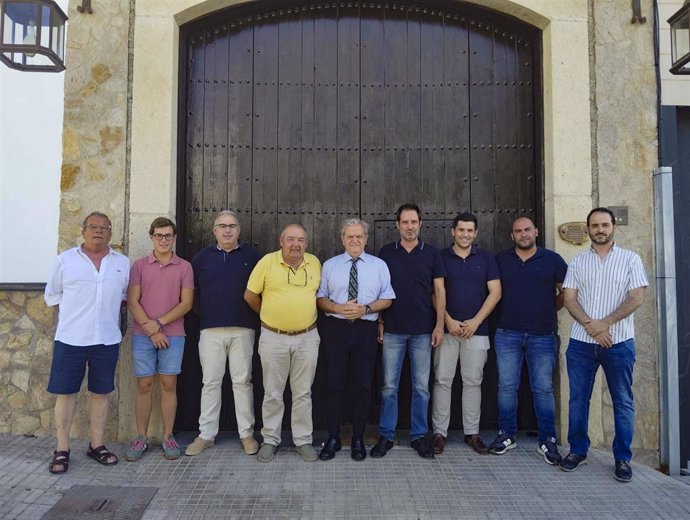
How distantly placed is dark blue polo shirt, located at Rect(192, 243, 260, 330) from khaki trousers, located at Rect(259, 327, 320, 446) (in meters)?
0.22

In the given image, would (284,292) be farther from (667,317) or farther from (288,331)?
(667,317)

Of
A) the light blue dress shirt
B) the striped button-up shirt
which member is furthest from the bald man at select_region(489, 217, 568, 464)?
the light blue dress shirt

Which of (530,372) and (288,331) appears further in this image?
(530,372)

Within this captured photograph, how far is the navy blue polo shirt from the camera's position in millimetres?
3859

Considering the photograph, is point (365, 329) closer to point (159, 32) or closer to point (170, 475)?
point (170, 475)

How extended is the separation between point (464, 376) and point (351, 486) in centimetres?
117

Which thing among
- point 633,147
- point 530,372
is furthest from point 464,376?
point 633,147

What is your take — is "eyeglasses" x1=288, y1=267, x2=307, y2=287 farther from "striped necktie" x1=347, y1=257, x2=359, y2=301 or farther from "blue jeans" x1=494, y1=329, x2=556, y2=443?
"blue jeans" x1=494, y1=329, x2=556, y2=443

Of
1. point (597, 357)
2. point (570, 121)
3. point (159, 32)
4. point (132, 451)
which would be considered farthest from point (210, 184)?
point (597, 357)

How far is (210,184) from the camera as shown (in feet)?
14.8

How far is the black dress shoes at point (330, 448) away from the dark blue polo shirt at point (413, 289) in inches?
33.8

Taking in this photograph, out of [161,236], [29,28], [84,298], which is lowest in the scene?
[84,298]

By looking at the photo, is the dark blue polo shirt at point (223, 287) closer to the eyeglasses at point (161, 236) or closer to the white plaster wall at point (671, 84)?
the eyeglasses at point (161, 236)

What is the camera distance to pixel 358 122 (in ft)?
15.0
